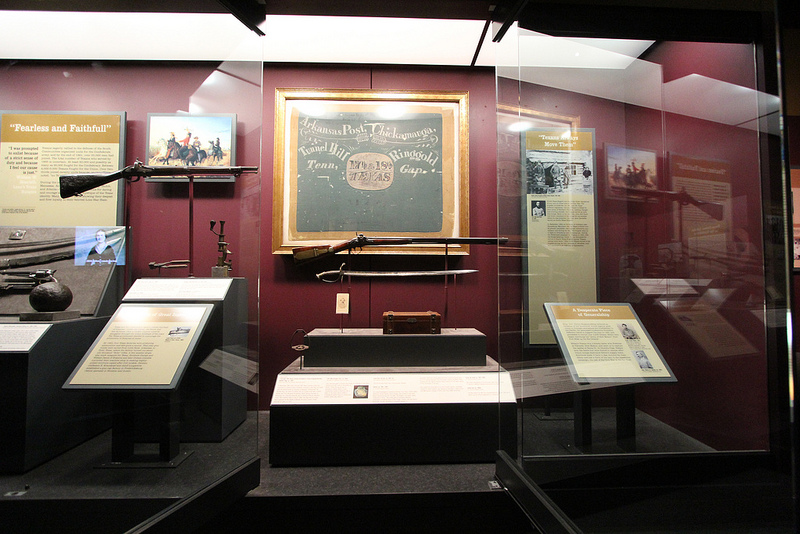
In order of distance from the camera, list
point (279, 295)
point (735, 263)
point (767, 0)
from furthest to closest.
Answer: point (279, 295) < point (735, 263) < point (767, 0)

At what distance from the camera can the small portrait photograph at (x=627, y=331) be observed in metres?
1.59

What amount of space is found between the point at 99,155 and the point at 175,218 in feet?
1.48

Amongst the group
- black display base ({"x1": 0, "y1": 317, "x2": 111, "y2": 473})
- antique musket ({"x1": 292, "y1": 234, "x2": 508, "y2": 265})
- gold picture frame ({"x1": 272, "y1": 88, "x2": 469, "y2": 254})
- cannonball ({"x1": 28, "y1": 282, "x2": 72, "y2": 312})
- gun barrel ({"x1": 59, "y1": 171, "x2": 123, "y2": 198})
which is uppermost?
gold picture frame ({"x1": 272, "y1": 88, "x2": 469, "y2": 254})

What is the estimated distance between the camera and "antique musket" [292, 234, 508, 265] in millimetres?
2699

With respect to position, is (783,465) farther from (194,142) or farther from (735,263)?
(194,142)

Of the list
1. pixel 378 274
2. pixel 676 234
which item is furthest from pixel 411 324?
pixel 676 234

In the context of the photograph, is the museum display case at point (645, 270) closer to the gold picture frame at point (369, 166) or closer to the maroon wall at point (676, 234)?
the maroon wall at point (676, 234)

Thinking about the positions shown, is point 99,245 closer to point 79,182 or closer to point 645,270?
point 79,182

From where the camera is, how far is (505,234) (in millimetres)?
2170

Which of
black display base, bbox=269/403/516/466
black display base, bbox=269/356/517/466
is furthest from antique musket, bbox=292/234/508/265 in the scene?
black display base, bbox=269/403/516/466

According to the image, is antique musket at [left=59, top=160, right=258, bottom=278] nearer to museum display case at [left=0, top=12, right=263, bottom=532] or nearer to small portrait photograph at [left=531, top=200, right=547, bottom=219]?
museum display case at [left=0, top=12, right=263, bottom=532]

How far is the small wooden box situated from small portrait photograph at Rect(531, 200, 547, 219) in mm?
934

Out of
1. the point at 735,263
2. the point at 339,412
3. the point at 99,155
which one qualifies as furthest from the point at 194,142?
the point at 735,263

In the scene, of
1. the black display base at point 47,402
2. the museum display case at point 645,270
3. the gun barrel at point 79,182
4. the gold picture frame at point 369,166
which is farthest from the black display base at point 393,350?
the gun barrel at point 79,182
